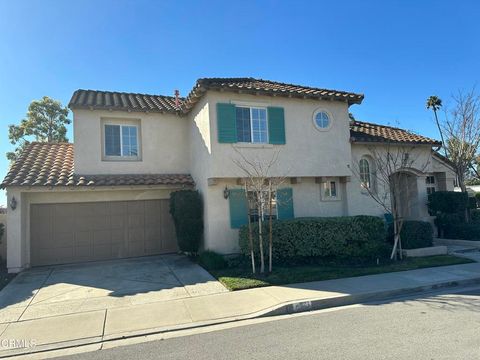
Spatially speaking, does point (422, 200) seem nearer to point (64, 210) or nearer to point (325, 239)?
point (325, 239)

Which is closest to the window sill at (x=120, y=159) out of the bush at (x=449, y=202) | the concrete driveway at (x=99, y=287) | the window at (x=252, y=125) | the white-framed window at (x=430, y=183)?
the concrete driveway at (x=99, y=287)

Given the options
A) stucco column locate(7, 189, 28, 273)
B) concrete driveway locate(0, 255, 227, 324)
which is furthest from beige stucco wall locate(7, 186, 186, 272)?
concrete driveway locate(0, 255, 227, 324)

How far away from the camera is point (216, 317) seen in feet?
20.6

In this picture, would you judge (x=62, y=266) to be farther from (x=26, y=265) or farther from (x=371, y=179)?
(x=371, y=179)

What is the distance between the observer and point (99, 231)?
12.5 meters

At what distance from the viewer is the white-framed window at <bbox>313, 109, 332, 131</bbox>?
12.6m

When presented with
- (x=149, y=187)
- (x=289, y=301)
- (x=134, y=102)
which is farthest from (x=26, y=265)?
(x=289, y=301)

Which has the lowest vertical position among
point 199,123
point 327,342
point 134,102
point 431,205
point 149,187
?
point 327,342

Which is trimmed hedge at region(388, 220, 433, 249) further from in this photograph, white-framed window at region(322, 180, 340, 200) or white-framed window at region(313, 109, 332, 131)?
white-framed window at region(313, 109, 332, 131)

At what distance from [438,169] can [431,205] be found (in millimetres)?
2215

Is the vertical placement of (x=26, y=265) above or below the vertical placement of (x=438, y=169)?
below

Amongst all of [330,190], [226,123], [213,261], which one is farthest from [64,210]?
[330,190]

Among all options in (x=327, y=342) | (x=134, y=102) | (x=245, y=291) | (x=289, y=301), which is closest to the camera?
(x=327, y=342)

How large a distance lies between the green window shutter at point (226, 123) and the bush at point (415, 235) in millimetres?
6850
